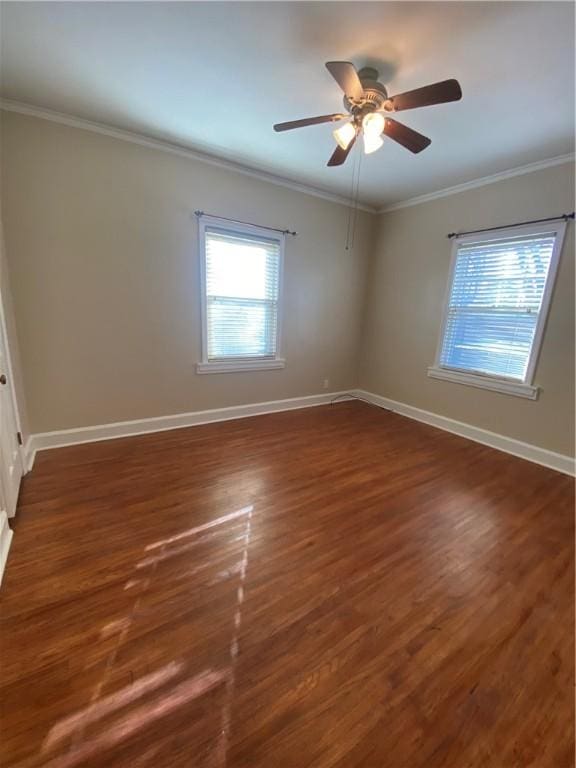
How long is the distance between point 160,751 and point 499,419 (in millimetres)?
3676

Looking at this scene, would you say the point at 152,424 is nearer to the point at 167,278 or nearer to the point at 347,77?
the point at 167,278

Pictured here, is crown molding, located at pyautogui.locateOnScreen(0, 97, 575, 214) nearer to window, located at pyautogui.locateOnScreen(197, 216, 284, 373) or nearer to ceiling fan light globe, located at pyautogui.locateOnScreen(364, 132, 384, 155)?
window, located at pyautogui.locateOnScreen(197, 216, 284, 373)

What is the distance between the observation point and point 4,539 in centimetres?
169

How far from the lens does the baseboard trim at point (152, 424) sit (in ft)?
9.34

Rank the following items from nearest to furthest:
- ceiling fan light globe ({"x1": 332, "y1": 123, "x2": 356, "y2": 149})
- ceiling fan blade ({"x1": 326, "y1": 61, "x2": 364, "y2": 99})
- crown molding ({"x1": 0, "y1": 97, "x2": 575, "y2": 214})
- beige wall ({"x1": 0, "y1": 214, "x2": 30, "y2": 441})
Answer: ceiling fan blade ({"x1": 326, "y1": 61, "x2": 364, "y2": 99}), ceiling fan light globe ({"x1": 332, "y1": 123, "x2": 356, "y2": 149}), beige wall ({"x1": 0, "y1": 214, "x2": 30, "y2": 441}), crown molding ({"x1": 0, "y1": 97, "x2": 575, "y2": 214})

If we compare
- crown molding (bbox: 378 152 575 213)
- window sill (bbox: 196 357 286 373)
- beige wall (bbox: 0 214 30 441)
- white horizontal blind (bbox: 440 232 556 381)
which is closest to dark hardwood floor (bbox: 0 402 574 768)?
beige wall (bbox: 0 214 30 441)

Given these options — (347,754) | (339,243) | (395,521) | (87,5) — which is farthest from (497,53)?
(347,754)

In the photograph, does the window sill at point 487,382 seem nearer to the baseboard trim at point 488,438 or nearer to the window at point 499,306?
the window at point 499,306

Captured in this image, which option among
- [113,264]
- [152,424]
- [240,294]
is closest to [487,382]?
[240,294]

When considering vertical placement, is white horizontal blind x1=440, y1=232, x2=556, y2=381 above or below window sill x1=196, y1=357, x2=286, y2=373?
above

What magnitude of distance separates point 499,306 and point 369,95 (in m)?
2.41

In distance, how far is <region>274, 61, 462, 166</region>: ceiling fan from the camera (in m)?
1.60

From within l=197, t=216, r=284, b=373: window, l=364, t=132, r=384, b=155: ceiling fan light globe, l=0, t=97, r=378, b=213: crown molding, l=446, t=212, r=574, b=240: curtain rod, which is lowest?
l=197, t=216, r=284, b=373: window

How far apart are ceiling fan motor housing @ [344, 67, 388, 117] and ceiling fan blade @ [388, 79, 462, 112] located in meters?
0.16
